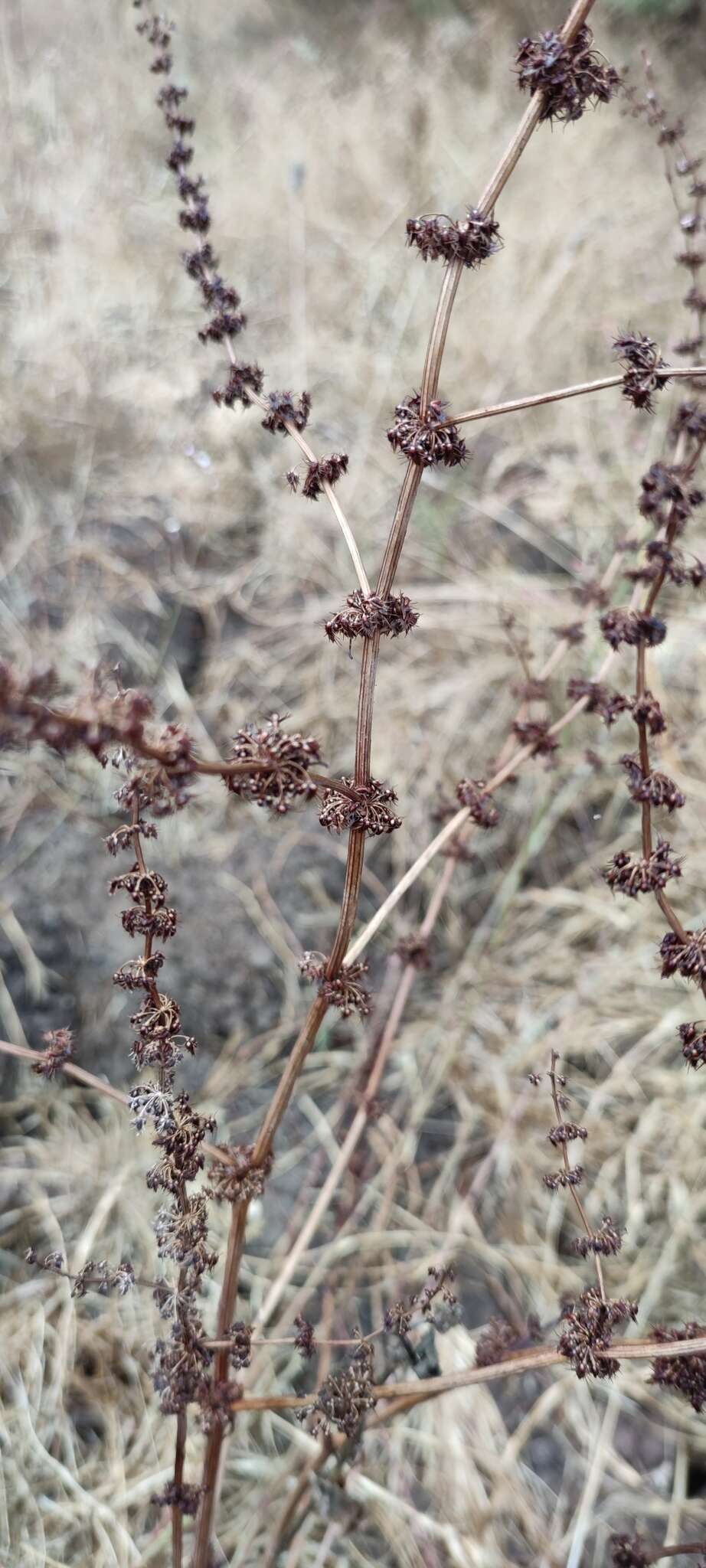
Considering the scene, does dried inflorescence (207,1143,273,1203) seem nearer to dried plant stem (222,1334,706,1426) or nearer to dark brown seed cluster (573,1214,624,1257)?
dried plant stem (222,1334,706,1426)

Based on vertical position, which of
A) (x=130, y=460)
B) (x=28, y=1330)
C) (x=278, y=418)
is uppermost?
(x=130, y=460)

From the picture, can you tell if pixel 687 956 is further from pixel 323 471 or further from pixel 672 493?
pixel 323 471

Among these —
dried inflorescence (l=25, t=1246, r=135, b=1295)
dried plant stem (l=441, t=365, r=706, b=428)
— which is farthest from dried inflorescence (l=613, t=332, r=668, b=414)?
dried inflorescence (l=25, t=1246, r=135, b=1295)

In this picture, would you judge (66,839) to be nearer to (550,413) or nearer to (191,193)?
(191,193)

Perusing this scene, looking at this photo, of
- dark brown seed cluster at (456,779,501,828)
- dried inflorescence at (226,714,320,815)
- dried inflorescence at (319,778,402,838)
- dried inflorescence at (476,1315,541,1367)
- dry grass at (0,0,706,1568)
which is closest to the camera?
dried inflorescence at (226,714,320,815)

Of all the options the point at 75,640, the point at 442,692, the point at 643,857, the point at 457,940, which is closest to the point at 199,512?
the point at 75,640

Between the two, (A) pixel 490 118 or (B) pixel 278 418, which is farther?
(A) pixel 490 118
